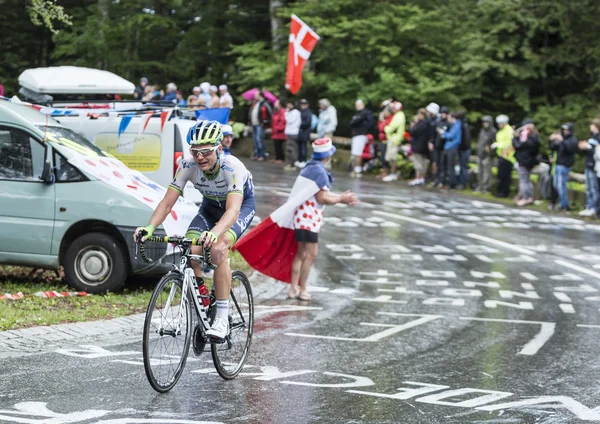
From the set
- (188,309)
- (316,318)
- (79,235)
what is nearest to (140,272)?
(79,235)

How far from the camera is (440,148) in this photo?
1125 inches

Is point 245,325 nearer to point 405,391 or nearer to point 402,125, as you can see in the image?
point 405,391

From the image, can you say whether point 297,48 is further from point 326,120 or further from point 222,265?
point 222,265

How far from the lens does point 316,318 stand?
1307 cm

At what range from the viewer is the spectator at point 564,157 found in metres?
25.0

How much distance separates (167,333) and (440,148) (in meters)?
20.6

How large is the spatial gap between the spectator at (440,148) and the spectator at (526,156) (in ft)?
7.74

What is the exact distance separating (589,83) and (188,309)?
101 feet

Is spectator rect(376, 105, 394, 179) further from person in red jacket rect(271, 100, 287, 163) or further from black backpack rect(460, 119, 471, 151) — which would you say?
person in red jacket rect(271, 100, 287, 163)

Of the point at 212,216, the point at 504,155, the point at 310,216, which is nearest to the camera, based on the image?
the point at 212,216

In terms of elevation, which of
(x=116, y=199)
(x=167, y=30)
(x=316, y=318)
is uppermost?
(x=167, y=30)

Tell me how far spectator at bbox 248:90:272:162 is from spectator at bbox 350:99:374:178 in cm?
385

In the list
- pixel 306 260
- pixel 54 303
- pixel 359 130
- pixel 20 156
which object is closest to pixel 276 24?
pixel 359 130

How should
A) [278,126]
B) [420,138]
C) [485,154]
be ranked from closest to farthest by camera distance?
1. [485,154]
2. [420,138]
3. [278,126]
